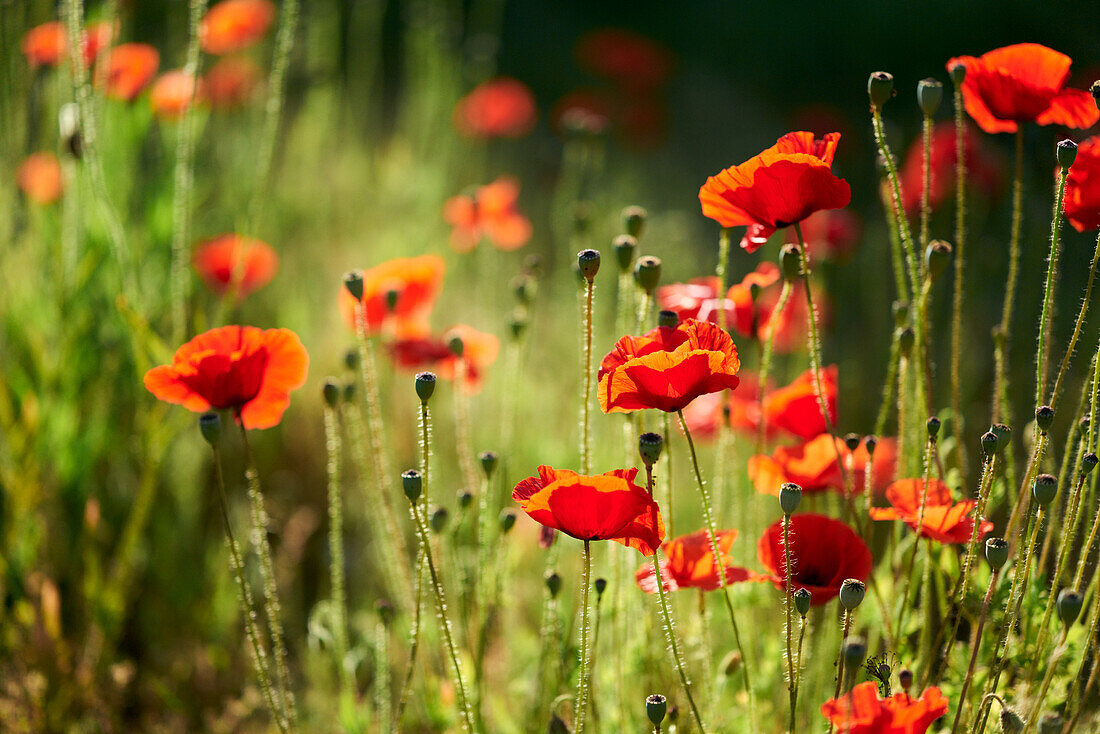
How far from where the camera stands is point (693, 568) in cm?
114

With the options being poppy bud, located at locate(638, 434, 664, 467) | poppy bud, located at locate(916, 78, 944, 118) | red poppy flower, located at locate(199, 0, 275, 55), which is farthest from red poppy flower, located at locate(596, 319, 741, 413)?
red poppy flower, located at locate(199, 0, 275, 55)

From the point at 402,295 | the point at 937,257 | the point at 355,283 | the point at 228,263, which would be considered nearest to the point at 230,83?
the point at 228,263

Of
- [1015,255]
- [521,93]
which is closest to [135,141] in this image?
[521,93]

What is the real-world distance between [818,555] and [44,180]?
6.63 ft

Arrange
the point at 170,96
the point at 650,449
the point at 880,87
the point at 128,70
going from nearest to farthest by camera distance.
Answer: the point at 650,449 → the point at 880,87 → the point at 128,70 → the point at 170,96

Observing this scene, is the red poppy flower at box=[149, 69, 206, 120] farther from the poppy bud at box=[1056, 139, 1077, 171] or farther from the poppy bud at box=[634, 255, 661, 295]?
the poppy bud at box=[1056, 139, 1077, 171]

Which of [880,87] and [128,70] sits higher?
[128,70]

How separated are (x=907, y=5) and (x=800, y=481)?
159 inches

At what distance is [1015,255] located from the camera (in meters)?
1.26

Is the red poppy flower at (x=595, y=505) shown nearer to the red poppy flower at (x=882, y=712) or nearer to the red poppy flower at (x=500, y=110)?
the red poppy flower at (x=882, y=712)

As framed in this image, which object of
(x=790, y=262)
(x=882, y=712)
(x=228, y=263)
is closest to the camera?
(x=882, y=712)

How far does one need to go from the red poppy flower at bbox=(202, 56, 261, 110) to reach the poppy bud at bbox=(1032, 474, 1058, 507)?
268 centimetres

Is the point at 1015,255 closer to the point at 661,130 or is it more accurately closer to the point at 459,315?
the point at 459,315

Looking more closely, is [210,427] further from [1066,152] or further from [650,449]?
[1066,152]
